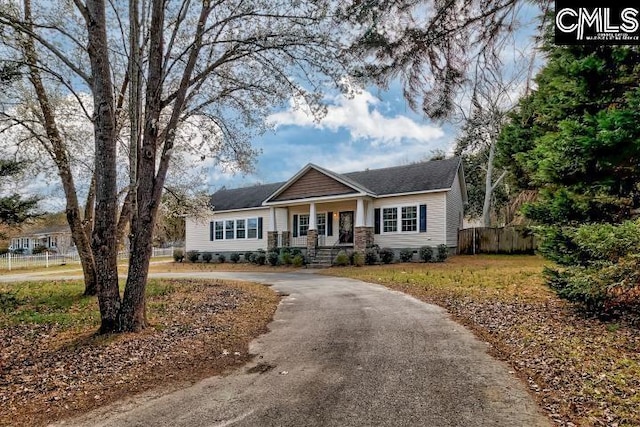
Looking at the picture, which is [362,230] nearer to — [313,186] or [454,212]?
[313,186]

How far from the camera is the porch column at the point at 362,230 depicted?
19688 millimetres

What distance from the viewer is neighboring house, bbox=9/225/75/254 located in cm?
4731

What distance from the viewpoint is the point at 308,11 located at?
6832mm

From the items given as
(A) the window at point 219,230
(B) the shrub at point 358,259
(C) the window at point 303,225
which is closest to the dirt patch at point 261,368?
(B) the shrub at point 358,259

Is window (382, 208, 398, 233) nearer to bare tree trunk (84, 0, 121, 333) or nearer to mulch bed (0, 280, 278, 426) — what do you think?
mulch bed (0, 280, 278, 426)

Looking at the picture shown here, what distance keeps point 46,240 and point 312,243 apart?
4650 cm

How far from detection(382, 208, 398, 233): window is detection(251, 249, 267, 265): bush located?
6.86 metres

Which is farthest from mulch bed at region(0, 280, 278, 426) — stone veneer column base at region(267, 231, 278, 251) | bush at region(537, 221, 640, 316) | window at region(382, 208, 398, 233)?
stone veneer column base at region(267, 231, 278, 251)

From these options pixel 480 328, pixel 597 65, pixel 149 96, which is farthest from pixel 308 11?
pixel 480 328

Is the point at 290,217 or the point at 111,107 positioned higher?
the point at 111,107

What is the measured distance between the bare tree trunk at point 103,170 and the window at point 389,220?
1572 cm

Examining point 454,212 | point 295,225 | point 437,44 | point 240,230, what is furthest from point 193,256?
point 437,44

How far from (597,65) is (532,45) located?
5.73ft

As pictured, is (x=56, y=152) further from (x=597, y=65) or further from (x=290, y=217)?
(x=290, y=217)
